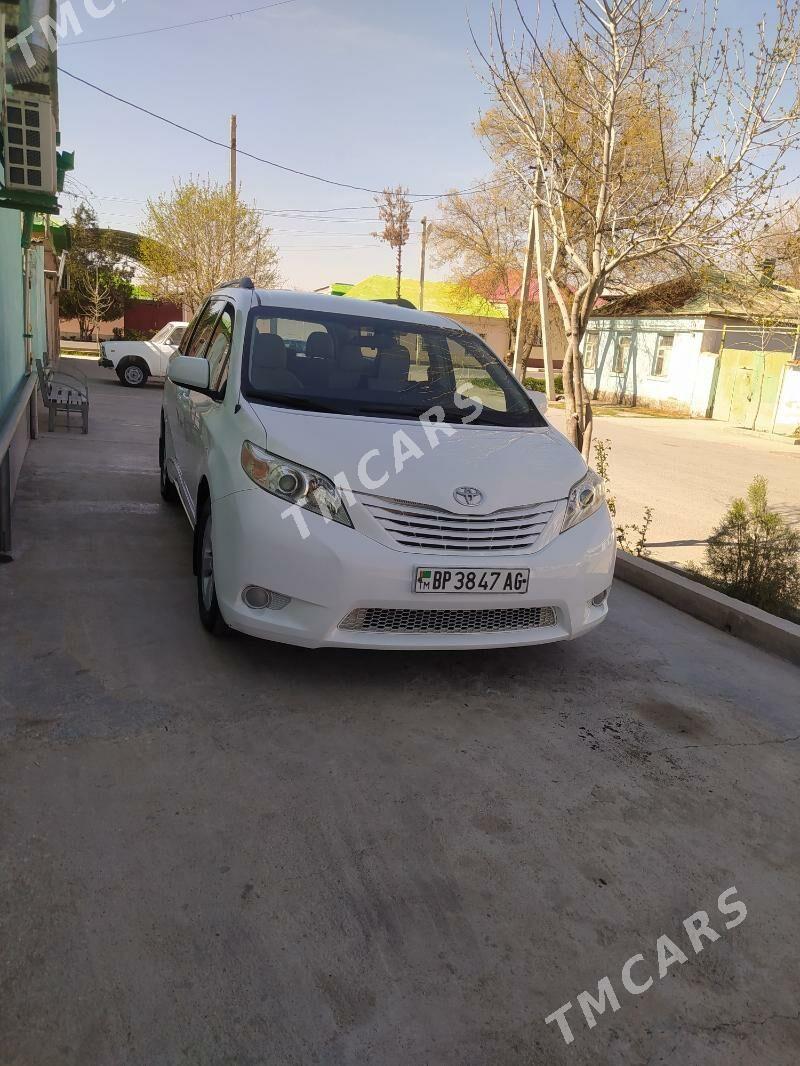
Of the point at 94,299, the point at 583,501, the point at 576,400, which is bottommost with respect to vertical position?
the point at 583,501

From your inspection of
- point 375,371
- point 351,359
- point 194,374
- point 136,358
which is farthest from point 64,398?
point 136,358

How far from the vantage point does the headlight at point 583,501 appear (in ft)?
12.8

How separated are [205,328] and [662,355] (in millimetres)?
27378

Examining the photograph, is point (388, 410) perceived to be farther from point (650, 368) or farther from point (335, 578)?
point (650, 368)

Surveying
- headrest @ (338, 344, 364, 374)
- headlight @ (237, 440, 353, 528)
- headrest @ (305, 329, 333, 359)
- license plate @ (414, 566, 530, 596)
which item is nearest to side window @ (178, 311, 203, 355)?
headrest @ (305, 329, 333, 359)

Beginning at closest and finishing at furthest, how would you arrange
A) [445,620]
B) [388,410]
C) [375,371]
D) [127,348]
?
[445,620] → [388,410] → [375,371] → [127,348]

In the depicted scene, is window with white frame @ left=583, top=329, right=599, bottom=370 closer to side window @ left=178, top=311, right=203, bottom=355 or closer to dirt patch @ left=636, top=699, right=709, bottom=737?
side window @ left=178, top=311, right=203, bottom=355

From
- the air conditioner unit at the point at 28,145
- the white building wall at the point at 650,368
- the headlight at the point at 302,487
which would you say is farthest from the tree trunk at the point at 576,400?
the white building wall at the point at 650,368

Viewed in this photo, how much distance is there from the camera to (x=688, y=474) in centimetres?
1327

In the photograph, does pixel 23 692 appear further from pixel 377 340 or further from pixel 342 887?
pixel 377 340

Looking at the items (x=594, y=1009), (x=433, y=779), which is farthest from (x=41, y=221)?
(x=594, y=1009)

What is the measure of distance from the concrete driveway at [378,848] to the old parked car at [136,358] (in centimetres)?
1711

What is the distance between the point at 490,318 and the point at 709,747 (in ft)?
153

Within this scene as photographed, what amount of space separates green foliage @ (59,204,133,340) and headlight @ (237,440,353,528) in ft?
116
